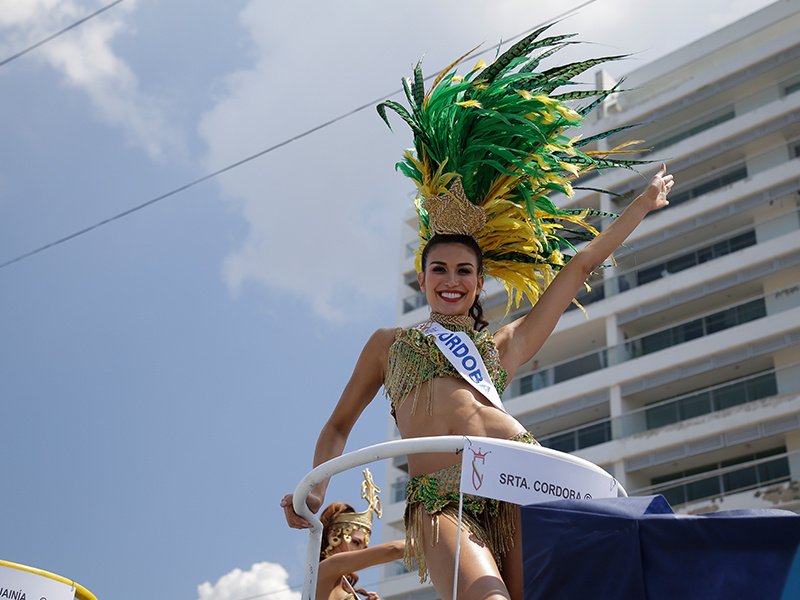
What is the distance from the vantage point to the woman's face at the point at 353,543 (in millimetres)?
4781

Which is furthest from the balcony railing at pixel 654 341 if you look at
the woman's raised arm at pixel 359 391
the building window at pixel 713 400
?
the woman's raised arm at pixel 359 391

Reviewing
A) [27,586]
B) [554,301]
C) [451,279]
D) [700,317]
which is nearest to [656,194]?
[554,301]

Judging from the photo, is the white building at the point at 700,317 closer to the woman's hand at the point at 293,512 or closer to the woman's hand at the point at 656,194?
the woman's hand at the point at 656,194

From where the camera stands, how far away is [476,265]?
12.1ft

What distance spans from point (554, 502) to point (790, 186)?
3206 centimetres

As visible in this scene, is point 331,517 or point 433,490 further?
point 331,517

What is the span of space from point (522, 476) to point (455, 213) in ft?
4.81

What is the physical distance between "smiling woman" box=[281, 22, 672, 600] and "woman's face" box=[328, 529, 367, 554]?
1365 millimetres

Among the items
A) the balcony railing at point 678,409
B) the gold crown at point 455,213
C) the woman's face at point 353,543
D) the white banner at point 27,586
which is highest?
the balcony railing at point 678,409

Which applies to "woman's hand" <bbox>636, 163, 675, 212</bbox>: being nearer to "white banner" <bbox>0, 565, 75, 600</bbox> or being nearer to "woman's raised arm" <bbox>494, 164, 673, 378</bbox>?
Result: "woman's raised arm" <bbox>494, 164, 673, 378</bbox>

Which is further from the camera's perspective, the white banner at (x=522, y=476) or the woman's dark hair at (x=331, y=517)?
the woman's dark hair at (x=331, y=517)

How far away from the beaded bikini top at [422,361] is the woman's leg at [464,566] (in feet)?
1.64

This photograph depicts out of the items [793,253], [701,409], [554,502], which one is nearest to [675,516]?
[554,502]

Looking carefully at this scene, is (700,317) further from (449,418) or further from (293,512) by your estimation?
(293,512)
